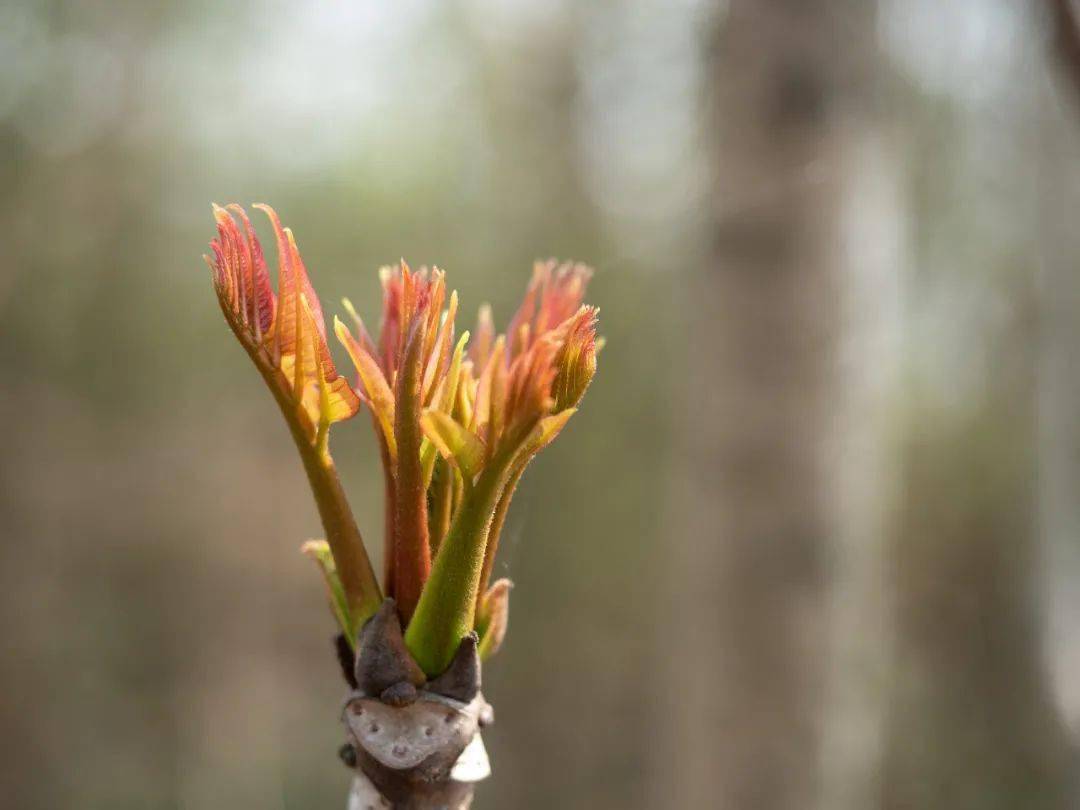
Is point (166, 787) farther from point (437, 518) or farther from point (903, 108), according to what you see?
point (437, 518)

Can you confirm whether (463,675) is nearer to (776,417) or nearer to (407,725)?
(407,725)

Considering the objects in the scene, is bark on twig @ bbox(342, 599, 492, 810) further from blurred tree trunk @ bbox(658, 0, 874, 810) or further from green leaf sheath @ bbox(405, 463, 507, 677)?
blurred tree trunk @ bbox(658, 0, 874, 810)

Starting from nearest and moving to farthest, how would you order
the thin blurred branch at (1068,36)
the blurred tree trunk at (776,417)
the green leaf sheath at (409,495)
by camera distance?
1. the green leaf sheath at (409,495)
2. the thin blurred branch at (1068,36)
3. the blurred tree trunk at (776,417)

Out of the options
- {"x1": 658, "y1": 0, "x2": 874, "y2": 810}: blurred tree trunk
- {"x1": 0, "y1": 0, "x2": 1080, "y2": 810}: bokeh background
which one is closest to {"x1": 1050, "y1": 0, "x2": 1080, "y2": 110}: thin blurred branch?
{"x1": 0, "y1": 0, "x2": 1080, "y2": 810}: bokeh background

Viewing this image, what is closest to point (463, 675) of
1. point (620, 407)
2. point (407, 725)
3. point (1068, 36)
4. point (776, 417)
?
point (407, 725)

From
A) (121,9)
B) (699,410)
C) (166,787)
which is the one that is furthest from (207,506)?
(699,410)

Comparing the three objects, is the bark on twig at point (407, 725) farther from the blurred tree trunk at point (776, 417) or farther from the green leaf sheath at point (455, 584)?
the blurred tree trunk at point (776, 417)

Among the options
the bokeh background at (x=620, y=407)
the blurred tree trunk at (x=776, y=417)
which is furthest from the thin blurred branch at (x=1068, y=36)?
the blurred tree trunk at (x=776, y=417)
